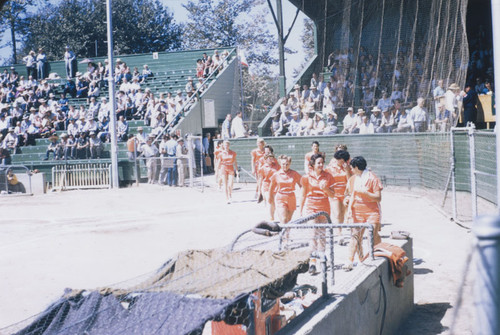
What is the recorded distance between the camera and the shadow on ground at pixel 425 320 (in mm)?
7168

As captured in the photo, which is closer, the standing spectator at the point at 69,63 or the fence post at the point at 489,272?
Result: the fence post at the point at 489,272

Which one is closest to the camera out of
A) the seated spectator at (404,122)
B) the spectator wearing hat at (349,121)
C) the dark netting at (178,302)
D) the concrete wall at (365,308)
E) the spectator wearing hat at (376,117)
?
the dark netting at (178,302)

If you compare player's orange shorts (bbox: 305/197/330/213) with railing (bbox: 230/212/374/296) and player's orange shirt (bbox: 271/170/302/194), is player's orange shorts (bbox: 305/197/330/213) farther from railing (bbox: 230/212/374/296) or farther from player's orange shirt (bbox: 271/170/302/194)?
railing (bbox: 230/212/374/296)

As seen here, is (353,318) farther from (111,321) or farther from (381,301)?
(111,321)

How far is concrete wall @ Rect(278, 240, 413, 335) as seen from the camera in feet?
16.2

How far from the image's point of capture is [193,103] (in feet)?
94.6

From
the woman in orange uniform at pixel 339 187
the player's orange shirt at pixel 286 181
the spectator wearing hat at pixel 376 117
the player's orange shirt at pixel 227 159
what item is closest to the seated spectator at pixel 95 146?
the player's orange shirt at pixel 227 159

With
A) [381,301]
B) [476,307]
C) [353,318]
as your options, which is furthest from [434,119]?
[476,307]

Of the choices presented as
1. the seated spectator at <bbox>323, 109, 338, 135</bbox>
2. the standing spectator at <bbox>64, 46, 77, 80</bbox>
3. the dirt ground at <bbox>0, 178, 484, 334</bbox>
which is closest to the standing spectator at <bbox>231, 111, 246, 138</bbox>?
the seated spectator at <bbox>323, 109, 338, 135</bbox>

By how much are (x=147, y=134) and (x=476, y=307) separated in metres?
25.7

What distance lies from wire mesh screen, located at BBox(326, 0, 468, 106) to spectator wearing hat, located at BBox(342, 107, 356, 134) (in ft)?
1.14

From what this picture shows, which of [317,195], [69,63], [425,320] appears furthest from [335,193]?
[69,63]

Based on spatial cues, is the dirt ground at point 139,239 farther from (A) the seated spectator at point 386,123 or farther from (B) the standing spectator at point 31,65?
(B) the standing spectator at point 31,65

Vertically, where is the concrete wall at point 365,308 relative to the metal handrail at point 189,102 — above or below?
below
